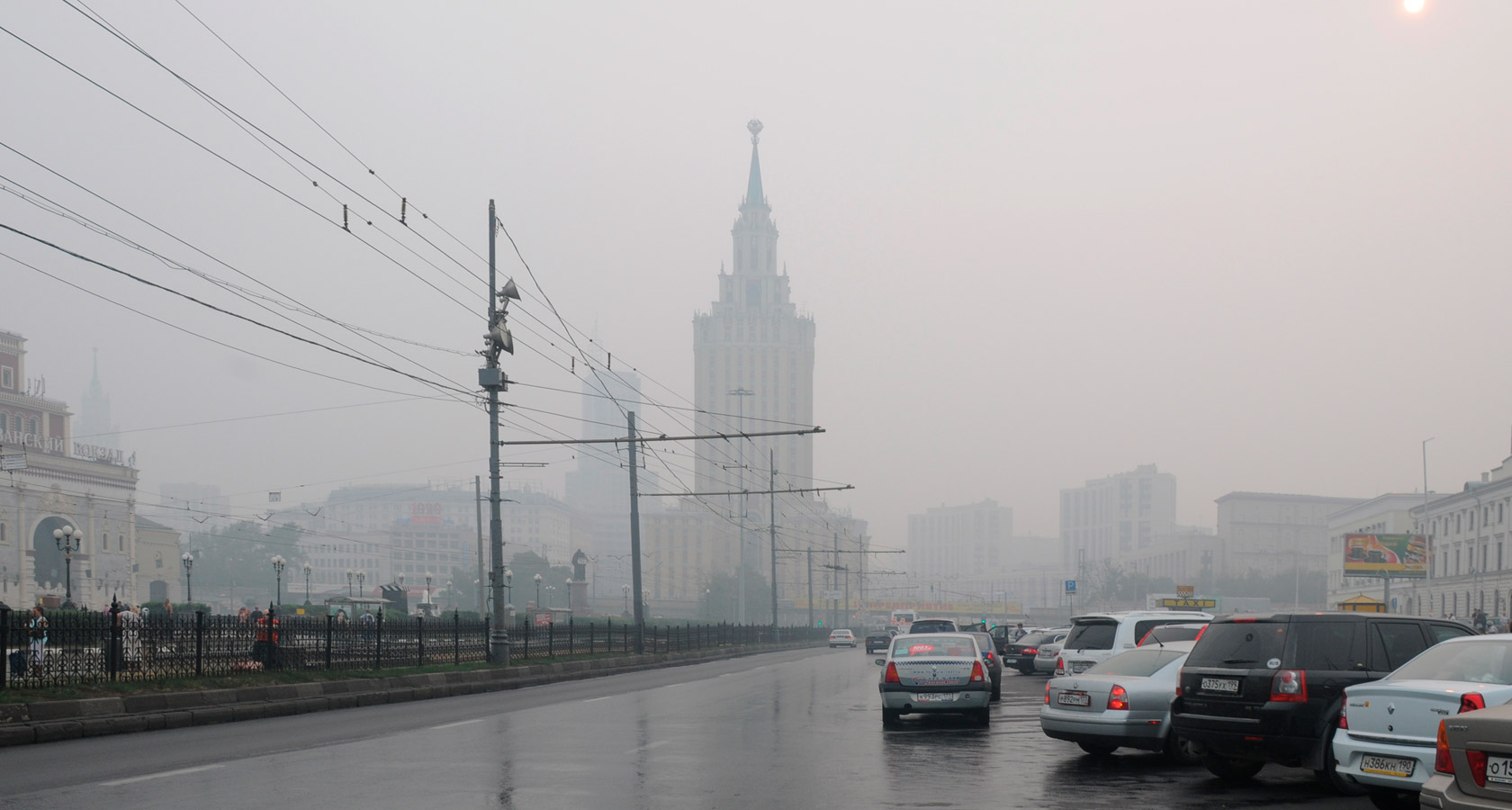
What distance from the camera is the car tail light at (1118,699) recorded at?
1420 cm

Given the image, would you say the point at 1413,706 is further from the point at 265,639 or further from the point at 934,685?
the point at 265,639

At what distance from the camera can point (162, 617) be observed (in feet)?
72.4

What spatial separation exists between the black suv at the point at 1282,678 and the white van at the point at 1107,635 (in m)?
7.35

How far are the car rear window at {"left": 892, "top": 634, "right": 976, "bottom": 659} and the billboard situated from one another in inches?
3080

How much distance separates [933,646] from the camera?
65.2 feet

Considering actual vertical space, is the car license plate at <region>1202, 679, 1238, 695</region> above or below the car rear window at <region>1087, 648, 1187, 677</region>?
above

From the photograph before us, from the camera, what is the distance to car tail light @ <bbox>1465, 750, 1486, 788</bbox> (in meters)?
7.12

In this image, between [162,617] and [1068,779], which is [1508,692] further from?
[162,617]

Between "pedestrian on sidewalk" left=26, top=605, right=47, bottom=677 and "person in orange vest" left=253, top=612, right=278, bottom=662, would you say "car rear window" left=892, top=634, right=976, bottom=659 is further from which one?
"person in orange vest" left=253, top=612, right=278, bottom=662

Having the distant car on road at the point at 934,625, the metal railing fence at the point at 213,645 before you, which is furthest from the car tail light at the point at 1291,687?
the distant car on road at the point at 934,625

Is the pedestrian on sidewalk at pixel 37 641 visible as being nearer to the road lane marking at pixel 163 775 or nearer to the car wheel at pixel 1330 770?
the road lane marking at pixel 163 775

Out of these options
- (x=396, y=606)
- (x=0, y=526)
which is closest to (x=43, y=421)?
(x=0, y=526)

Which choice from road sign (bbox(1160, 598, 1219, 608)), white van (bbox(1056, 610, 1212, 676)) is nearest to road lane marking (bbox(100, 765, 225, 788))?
white van (bbox(1056, 610, 1212, 676))

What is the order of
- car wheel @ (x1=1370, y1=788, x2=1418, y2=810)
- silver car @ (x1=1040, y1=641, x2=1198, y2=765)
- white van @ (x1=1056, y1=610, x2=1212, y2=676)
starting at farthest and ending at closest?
white van @ (x1=1056, y1=610, x2=1212, y2=676) → silver car @ (x1=1040, y1=641, x2=1198, y2=765) → car wheel @ (x1=1370, y1=788, x2=1418, y2=810)
